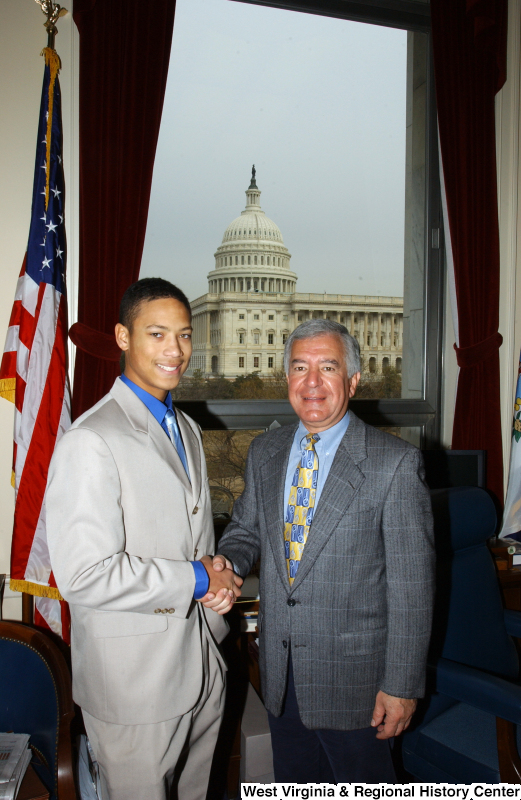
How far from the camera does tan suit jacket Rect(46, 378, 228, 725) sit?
121 cm

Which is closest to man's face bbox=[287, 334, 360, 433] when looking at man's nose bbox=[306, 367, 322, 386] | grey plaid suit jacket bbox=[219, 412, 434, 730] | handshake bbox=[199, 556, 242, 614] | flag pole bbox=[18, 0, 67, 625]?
man's nose bbox=[306, 367, 322, 386]

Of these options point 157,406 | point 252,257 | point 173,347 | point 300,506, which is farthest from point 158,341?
point 252,257

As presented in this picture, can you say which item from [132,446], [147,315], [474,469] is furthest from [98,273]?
[474,469]

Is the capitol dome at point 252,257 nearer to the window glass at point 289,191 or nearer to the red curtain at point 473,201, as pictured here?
the window glass at point 289,191

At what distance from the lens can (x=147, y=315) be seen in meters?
1.38

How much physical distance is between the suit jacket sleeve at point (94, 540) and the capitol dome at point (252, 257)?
1925mm

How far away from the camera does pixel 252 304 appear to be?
3.12 m

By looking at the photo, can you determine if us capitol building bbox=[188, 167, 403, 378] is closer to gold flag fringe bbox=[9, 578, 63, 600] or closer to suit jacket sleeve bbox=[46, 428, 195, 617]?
gold flag fringe bbox=[9, 578, 63, 600]

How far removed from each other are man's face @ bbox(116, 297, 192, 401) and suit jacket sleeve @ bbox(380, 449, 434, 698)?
24.2 inches

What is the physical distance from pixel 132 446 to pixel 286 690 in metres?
0.76

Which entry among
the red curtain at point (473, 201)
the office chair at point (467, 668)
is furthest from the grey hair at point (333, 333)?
the red curtain at point (473, 201)

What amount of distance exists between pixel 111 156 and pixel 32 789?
2.33 metres

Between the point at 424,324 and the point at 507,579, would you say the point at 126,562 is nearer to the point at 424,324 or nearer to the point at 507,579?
the point at 507,579

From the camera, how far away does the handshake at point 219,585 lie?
1.35 m
